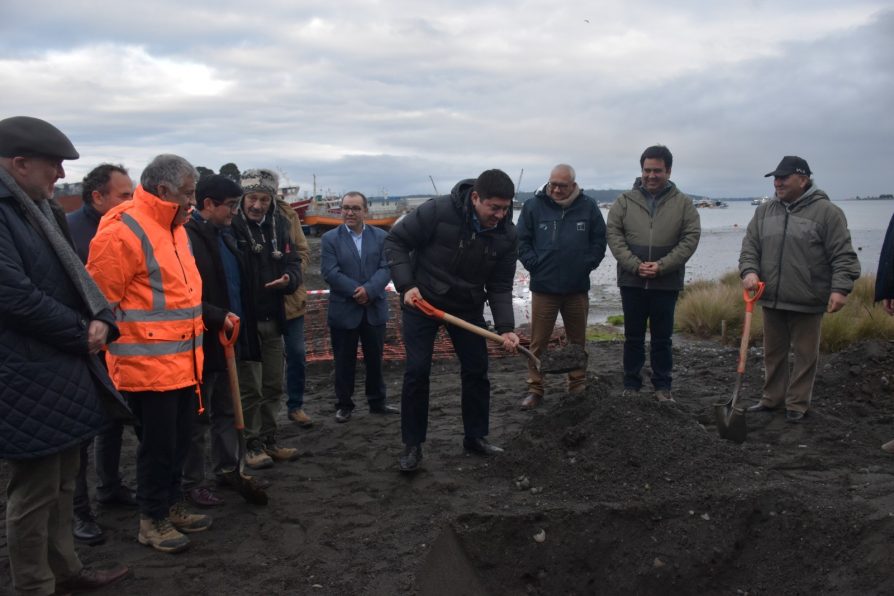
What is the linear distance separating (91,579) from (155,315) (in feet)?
4.31

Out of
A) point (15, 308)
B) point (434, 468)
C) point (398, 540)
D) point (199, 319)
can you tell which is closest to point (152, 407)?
point (199, 319)

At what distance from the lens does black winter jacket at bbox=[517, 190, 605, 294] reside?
20.9ft

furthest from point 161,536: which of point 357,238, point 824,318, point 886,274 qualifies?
point 824,318

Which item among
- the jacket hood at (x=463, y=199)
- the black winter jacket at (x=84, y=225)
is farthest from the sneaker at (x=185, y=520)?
the jacket hood at (x=463, y=199)

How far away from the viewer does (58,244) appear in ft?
10.1

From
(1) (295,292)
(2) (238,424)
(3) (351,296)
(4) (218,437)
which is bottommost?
(4) (218,437)

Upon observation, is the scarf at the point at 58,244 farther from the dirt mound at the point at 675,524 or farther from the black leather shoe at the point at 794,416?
the black leather shoe at the point at 794,416

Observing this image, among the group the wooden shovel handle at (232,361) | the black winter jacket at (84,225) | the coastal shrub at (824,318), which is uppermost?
the black winter jacket at (84,225)

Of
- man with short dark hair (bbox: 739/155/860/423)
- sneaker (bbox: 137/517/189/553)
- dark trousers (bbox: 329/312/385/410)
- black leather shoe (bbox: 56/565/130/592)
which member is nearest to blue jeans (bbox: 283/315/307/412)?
dark trousers (bbox: 329/312/385/410)

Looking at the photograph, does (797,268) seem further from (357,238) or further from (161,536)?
(161,536)

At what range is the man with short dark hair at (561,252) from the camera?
21.0 ft

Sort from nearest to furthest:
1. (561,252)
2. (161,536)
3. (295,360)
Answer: (161,536) < (295,360) < (561,252)

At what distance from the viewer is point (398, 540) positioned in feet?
13.1

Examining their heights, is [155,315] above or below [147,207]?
below
